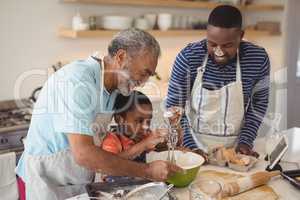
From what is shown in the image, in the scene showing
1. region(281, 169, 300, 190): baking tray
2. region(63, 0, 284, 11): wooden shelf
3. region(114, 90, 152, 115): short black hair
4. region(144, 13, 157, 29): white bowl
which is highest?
region(63, 0, 284, 11): wooden shelf

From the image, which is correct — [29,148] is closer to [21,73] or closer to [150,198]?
[150,198]

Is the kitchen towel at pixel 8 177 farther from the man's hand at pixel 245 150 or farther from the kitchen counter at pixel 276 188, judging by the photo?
the man's hand at pixel 245 150

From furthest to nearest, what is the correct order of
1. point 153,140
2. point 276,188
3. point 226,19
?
point 226,19, point 153,140, point 276,188

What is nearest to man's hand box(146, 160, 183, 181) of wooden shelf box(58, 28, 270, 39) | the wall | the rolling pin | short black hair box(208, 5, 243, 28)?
the rolling pin

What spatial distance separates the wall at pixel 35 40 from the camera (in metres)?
2.34

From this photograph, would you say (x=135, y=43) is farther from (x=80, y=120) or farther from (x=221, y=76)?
(x=221, y=76)

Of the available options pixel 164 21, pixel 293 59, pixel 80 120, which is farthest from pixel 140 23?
pixel 80 120

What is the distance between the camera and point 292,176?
1175 millimetres

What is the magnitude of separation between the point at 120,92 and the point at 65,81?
25 centimetres

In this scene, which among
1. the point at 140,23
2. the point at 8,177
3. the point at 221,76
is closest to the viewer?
the point at 221,76

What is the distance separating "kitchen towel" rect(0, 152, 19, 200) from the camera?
1.85m

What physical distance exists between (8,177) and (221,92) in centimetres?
124

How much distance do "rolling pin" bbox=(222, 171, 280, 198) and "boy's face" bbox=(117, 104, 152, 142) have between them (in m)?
0.52

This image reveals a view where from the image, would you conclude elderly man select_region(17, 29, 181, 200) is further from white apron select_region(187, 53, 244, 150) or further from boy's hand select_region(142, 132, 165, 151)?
white apron select_region(187, 53, 244, 150)
